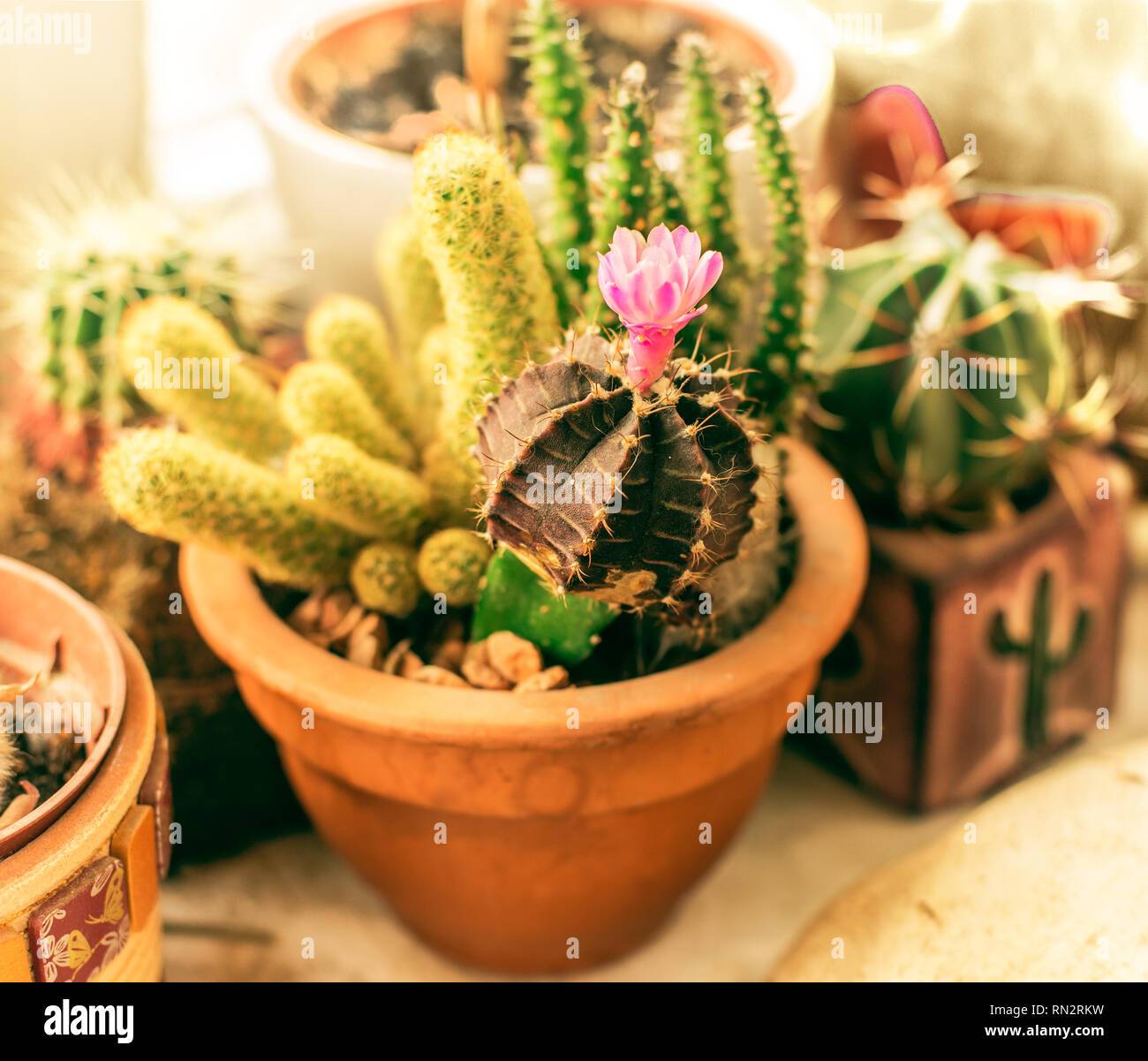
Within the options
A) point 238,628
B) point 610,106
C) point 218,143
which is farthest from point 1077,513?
point 218,143

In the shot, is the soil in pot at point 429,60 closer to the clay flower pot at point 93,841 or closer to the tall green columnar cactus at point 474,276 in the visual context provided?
the tall green columnar cactus at point 474,276

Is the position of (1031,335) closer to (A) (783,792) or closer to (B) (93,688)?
(A) (783,792)

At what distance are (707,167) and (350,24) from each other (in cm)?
56

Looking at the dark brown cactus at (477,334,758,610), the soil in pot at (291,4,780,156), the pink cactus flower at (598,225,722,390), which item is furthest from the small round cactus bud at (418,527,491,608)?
the soil in pot at (291,4,780,156)

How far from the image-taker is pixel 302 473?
73cm

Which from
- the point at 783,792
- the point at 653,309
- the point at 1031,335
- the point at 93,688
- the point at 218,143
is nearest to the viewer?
the point at 653,309

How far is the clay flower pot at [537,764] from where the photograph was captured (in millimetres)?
722

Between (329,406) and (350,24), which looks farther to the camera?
(350,24)

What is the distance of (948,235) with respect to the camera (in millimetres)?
1001

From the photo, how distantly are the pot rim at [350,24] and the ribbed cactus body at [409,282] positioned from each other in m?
0.07

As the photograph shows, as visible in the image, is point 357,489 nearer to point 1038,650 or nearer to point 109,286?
point 109,286

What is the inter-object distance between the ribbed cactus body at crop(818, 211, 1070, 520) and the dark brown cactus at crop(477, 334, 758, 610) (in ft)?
1.24

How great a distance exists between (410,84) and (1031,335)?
0.64m

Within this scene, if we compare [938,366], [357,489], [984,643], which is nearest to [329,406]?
[357,489]
